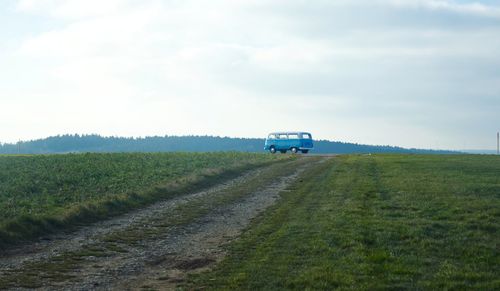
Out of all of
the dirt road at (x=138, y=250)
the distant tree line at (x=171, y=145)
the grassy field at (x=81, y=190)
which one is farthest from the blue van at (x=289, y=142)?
the distant tree line at (x=171, y=145)

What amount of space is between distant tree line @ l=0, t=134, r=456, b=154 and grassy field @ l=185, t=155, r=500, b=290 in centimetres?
14114

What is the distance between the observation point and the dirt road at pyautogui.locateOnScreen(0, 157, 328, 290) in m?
13.1

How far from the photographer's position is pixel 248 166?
48.5 meters

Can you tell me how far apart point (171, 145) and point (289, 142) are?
10903cm

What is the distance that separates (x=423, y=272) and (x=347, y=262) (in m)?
1.82

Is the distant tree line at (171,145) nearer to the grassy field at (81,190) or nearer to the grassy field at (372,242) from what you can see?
the grassy field at (81,190)

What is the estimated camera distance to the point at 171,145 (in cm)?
18238

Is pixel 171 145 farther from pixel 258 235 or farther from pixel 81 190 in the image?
pixel 258 235

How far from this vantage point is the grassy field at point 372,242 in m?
12.6

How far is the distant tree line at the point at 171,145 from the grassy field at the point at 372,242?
141 meters

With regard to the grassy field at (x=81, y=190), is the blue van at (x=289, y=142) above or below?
above

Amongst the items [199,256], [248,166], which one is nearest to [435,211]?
[199,256]

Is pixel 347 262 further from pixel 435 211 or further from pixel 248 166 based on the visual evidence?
pixel 248 166

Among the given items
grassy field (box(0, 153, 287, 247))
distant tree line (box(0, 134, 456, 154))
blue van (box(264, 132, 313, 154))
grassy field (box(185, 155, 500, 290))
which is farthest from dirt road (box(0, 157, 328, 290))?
distant tree line (box(0, 134, 456, 154))
